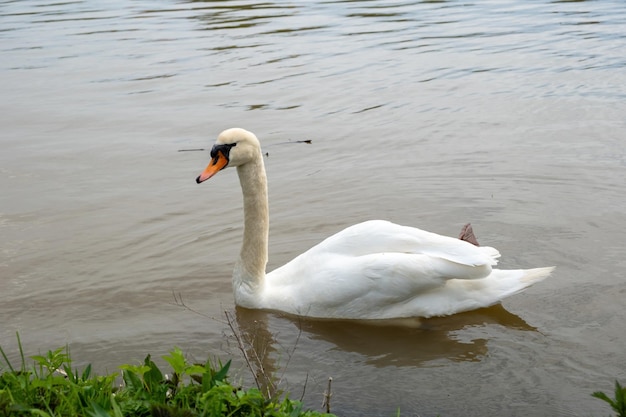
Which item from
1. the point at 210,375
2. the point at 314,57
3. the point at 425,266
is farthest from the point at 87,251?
the point at 314,57

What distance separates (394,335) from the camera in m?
5.52

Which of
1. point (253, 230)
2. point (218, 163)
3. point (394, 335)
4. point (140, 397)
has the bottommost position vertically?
point (394, 335)

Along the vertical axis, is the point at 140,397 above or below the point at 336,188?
above

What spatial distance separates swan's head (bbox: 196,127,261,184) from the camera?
5.83 m

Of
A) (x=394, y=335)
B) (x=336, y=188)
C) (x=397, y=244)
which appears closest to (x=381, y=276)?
(x=397, y=244)

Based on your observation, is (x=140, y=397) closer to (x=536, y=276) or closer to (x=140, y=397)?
(x=140, y=397)

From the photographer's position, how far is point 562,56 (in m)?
12.8

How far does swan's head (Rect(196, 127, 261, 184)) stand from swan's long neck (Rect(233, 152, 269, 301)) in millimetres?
120

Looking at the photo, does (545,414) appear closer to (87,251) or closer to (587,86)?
(87,251)

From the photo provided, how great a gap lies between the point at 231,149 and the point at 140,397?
257 cm

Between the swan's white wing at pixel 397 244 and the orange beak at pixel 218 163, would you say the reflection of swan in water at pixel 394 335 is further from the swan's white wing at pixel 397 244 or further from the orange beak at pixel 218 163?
the orange beak at pixel 218 163

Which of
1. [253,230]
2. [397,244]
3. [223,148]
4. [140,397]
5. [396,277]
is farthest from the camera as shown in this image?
[253,230]

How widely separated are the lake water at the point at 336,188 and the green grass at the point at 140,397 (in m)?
0.85

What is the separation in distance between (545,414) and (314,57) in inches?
395
